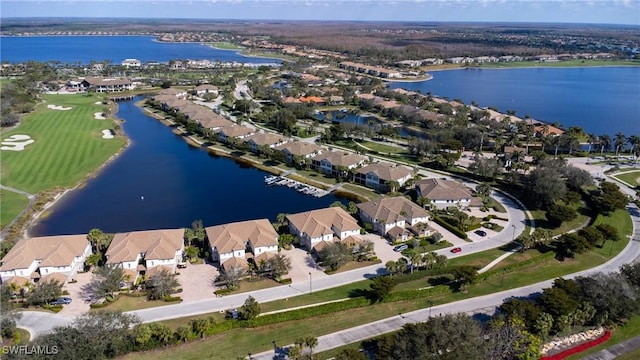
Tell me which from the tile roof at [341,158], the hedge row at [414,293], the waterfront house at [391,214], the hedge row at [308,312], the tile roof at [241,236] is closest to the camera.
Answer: the hedge row at [308,312]

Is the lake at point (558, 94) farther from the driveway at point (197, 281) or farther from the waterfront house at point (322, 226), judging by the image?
the driveway at point (197, 281)

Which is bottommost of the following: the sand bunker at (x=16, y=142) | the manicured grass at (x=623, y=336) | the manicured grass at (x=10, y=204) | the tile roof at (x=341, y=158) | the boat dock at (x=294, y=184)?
the manicured grass at (x=10, y=204)

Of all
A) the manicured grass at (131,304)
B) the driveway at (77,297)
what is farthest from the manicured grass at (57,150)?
the manicured grass at (131,304)

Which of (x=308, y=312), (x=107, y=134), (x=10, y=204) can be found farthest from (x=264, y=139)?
(x=308, y=312)

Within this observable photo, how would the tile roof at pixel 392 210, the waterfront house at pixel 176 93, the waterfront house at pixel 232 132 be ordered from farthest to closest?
the waterfront house at pixel 176 93
the waterfront house at pixel 232 132
the tile roof at pixel 392 210

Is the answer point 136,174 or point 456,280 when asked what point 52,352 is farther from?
point 136,174

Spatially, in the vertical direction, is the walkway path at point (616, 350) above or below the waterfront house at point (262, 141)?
below

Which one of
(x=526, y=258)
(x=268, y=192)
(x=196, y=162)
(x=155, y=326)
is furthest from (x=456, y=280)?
(x=196, y=162)

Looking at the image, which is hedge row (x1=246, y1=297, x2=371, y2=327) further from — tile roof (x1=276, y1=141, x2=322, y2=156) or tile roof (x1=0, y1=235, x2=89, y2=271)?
tile roof (x1=276, y1=141, x2=322, y2=156)
